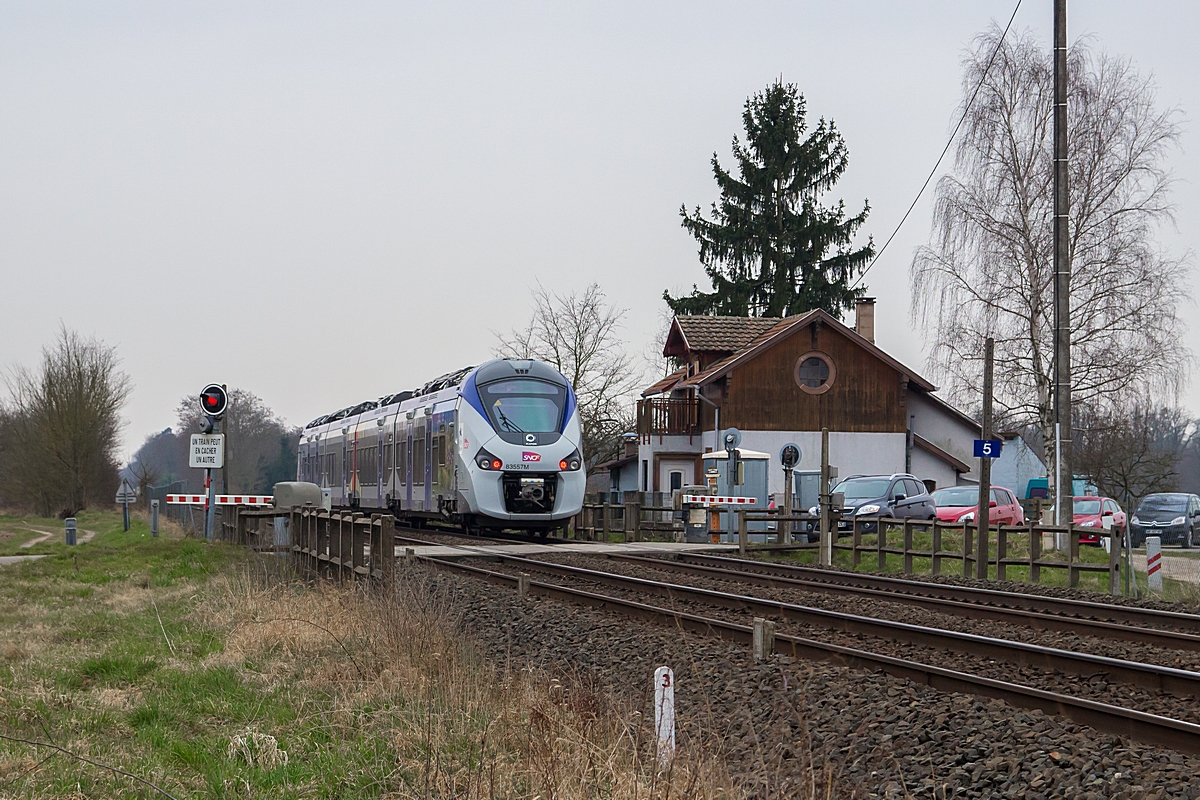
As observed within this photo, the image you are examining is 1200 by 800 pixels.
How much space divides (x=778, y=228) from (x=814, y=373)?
13.3 metres

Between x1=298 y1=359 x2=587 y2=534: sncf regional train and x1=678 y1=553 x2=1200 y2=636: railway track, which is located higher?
x1=298 y1=359 x2=587 y2=534: sncf regional train

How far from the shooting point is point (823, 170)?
189 feet

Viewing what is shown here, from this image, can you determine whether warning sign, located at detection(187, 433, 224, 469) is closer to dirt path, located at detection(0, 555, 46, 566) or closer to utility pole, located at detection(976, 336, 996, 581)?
dirt path, located at detection(0, 555, 46, 566)

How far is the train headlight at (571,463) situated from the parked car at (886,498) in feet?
21.9

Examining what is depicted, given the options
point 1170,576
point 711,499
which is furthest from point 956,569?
point 711,499

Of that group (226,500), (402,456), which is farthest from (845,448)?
(226,500)

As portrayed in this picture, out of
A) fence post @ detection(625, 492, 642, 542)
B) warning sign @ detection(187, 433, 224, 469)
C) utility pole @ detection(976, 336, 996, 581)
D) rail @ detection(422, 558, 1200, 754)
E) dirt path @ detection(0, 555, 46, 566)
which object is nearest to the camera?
rail @ detection(422, 558, 1200, 754)

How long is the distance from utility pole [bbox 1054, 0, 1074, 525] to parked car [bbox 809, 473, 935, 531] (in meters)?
6.63

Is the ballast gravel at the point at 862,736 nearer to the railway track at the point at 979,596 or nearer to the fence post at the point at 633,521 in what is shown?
the railway track at the point at 979,596

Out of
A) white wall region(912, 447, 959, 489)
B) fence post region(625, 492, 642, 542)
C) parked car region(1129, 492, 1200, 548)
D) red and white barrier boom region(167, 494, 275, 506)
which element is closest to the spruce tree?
white wall region(912, 447, 959, 489)

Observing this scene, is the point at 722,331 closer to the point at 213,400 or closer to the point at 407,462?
the point at 407,462

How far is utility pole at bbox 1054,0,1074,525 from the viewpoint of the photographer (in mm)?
22469

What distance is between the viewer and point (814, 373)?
1794 inches

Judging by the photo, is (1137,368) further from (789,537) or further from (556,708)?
(556,708)
